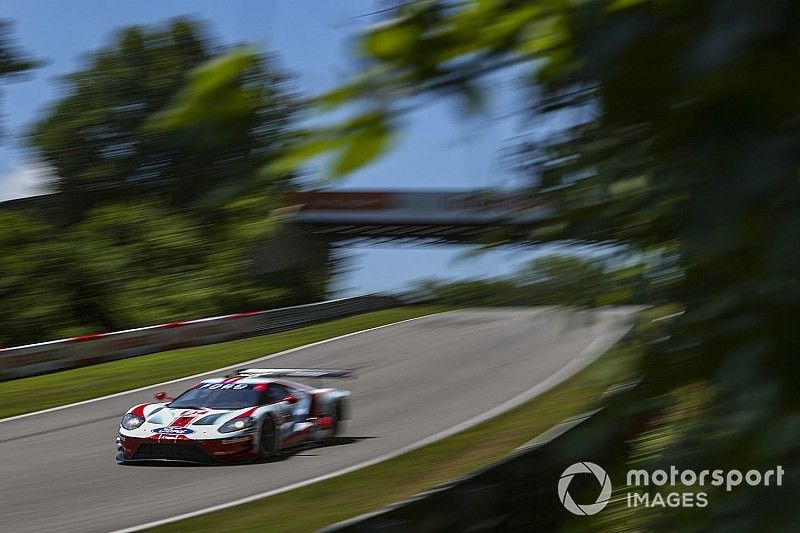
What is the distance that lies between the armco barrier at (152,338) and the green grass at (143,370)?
1.07ft

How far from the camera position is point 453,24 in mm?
1348

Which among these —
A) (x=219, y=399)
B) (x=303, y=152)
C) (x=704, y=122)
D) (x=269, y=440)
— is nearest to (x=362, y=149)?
(x=303, y=152)

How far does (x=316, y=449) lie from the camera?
1133cm

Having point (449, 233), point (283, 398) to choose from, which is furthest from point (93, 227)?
point (449, 233)

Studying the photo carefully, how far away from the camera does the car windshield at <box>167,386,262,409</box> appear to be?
1078 centimetres

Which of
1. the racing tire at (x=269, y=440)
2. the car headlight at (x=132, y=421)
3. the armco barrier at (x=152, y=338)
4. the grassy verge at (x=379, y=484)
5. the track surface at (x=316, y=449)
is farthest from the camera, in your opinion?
the armco barrier at (x=152, y=338)

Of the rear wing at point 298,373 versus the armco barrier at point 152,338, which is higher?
the rear wing at point 298,373

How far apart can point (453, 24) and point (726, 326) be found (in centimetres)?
54

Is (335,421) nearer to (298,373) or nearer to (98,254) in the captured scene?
(298,373)

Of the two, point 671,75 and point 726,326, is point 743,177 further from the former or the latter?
point 726,326

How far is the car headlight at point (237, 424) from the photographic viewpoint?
10.4m

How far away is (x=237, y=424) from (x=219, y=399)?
0.60 metres

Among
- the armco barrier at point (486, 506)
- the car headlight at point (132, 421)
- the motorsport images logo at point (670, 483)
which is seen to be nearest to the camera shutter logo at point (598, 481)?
the motorsport images logo at point (670, 483)

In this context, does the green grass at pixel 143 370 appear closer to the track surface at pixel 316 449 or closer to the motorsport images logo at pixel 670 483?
the track surface at pixel 316 449
